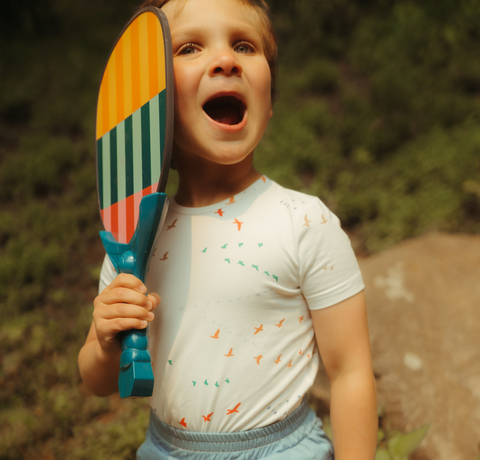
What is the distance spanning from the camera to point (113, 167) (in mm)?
981

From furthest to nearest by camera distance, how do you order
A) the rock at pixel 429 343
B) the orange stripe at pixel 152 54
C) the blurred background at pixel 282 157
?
the blurred background at pixel 282 157, the rock at pixel 429 343, the orange stripe at pixel 152 54

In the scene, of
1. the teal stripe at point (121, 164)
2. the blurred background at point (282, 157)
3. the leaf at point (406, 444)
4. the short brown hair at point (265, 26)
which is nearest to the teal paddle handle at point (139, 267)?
the teal stripe at point (121, 164)

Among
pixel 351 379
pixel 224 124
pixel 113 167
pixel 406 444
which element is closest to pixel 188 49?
pixel 224 124

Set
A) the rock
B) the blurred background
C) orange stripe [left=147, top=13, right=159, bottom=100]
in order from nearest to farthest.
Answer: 1. orange stripe [left=147, top=13, right=159, bottom=100]
2. the rock
3. the blurred background

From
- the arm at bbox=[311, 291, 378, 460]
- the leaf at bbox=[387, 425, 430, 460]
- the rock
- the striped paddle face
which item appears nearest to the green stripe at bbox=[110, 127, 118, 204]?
the striped paddle face

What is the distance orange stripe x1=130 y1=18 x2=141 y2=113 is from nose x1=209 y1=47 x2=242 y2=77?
166mm

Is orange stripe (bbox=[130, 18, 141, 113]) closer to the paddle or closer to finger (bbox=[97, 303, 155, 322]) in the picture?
the paddle

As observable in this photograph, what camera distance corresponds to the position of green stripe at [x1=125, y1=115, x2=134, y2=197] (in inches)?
35.9

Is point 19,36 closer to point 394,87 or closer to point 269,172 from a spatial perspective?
point 269,172

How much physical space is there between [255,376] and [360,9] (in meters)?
4.59

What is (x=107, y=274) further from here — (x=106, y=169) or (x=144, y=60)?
(x=144, y=60)

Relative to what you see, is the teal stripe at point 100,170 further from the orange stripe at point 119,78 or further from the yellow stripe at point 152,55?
the yellow stripe at point 152,55

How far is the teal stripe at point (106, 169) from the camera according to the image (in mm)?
1005

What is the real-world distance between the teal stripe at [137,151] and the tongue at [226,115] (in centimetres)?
16
